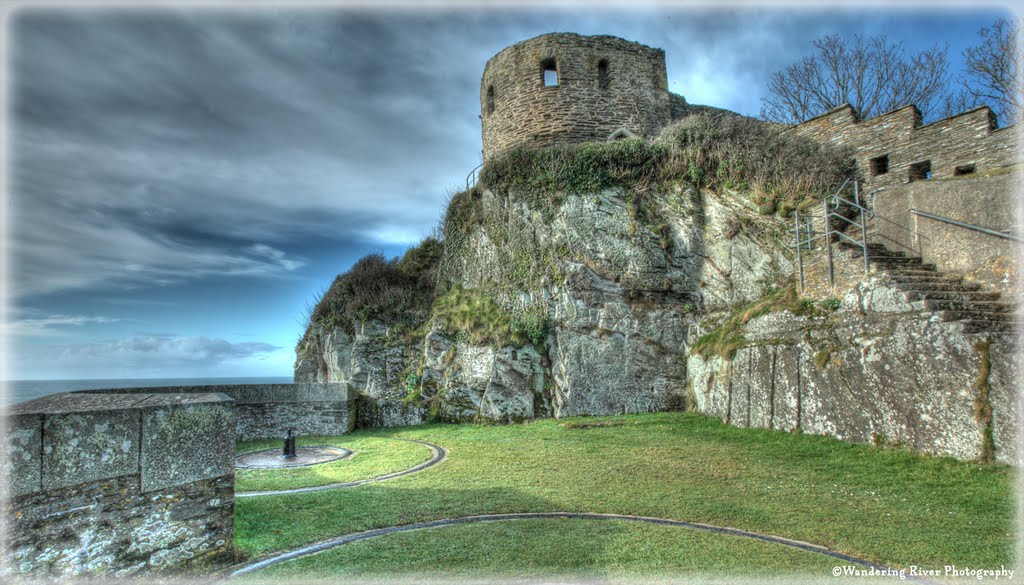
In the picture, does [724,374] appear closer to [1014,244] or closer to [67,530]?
[1014,244]

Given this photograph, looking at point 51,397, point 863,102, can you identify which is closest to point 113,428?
point 51,397

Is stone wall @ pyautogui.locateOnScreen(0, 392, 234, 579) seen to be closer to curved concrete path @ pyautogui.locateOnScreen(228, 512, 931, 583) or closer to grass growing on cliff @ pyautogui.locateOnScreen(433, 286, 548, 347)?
curved concrete path @ pyautogui.locateOnScreen(228, 512, 931, 583)

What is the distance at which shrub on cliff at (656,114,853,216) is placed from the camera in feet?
45.2

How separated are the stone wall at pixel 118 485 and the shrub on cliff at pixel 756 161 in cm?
1355

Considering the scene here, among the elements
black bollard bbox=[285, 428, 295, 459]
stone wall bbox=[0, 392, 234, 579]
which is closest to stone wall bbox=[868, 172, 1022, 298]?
stone wall bbox=[0, 392, 234, 579]

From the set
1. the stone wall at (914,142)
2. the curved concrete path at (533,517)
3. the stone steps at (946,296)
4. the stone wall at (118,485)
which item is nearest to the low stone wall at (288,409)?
the stone wall at (118,485)

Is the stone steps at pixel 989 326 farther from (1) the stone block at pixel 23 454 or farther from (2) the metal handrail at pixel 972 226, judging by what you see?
(1) the stone block at pixel 23 454

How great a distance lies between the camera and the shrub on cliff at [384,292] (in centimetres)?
1759

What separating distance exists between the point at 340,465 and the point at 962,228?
1163cm

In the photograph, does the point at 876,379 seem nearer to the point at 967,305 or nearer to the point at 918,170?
the point at 967,305

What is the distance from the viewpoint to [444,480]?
7762 millimetres

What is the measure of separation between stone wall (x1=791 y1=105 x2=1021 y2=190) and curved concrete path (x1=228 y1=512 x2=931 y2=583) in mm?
12303

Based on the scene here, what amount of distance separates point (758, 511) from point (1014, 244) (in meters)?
6.38

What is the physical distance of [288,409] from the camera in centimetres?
1295
